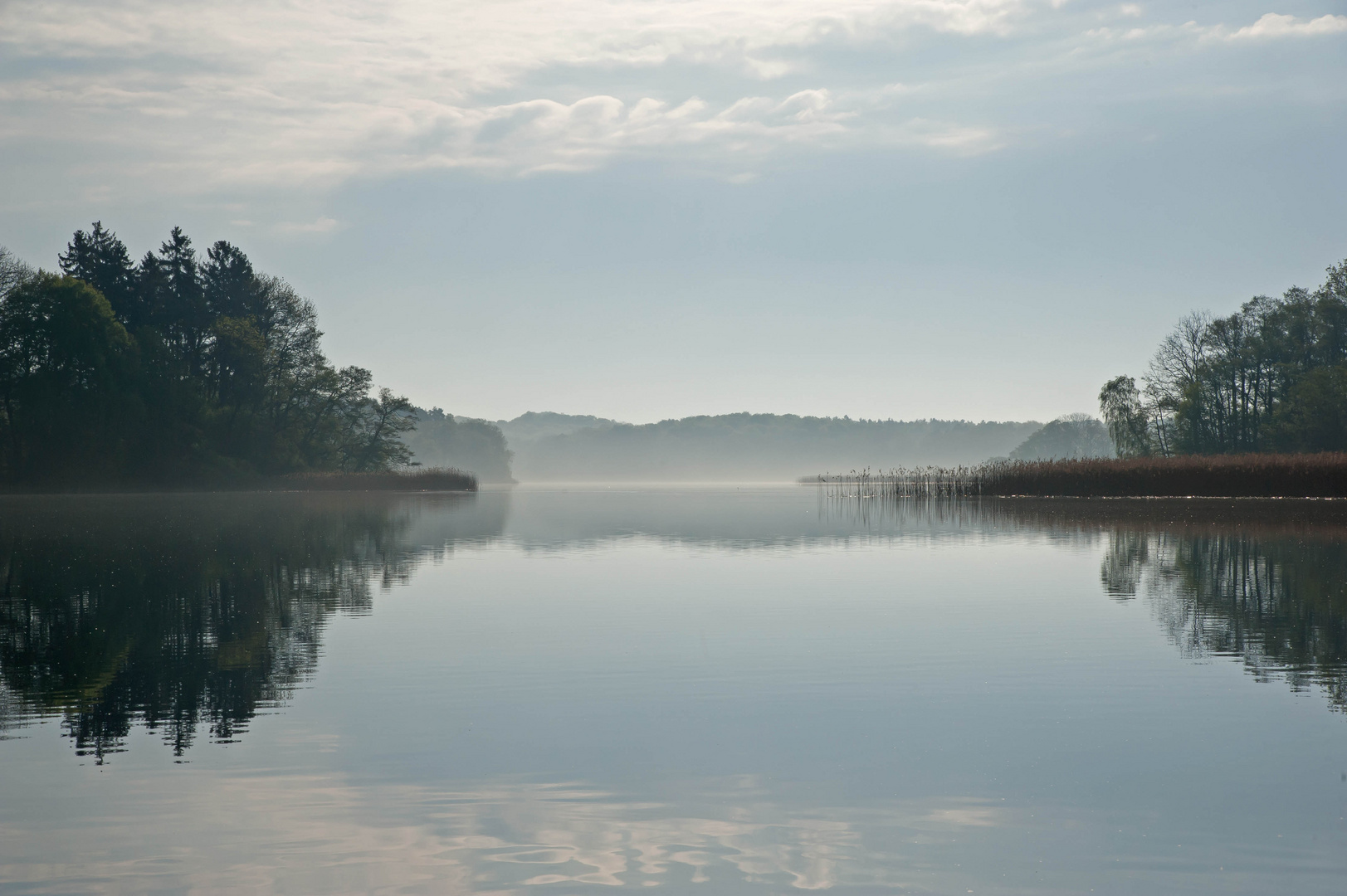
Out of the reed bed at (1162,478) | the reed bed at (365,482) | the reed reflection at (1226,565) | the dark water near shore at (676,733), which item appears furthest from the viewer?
the reed bed at (365,482)

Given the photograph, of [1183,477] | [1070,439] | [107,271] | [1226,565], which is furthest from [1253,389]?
[1070,439]

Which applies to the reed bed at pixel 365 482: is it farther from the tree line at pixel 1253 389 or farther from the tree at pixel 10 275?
the tree line at pixel 1253 389

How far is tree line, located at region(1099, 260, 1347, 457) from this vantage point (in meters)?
62.7

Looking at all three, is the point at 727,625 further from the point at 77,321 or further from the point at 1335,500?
the point at 77,321

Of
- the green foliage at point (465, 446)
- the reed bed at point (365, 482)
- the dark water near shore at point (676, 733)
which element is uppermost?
the green foliage at point (465, 446)

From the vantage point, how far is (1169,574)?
17750 millimetres

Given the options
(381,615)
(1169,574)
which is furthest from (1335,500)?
(381,615)

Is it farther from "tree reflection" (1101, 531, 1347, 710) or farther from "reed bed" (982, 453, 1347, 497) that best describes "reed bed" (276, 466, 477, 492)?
"tree reflection" (1101, 531, 1347, 710)

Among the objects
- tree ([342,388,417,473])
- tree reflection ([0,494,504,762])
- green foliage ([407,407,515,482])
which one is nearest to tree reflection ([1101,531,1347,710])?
tree reflection ([0,494,504,762])

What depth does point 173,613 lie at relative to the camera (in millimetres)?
13438

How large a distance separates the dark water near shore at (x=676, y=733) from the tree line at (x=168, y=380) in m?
50.7

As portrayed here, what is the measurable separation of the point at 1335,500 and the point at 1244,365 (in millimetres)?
34897

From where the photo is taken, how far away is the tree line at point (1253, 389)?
6266 centimetres

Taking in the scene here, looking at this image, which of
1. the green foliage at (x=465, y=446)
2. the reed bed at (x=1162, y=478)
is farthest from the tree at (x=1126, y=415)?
the green foliage at (x=465, y=446)
